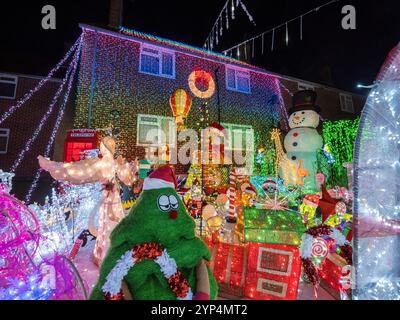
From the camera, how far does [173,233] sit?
7.54 feet

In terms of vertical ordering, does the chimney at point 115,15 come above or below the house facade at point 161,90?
above

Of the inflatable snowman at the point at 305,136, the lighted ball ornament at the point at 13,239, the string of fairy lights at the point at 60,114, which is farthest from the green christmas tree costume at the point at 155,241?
the inflatable snowman at the point at 305,136

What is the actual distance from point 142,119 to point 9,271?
999cm

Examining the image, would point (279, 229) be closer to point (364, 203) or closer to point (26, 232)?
point (364, 203)

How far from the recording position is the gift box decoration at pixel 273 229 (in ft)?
12.4

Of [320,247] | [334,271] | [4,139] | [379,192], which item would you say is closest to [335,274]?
[334,271]

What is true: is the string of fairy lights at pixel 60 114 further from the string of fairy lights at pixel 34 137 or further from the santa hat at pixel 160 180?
the santa hat at pixel 160 180

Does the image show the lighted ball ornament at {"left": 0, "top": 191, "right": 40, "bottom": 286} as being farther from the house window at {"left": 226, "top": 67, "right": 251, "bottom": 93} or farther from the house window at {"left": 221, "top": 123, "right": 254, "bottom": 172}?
the house window at {"left": 226, "top": 67, "right": 251, "bottom": 93}

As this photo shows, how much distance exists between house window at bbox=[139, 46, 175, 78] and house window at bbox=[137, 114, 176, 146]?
8.10 feet

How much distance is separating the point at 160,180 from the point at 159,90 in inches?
456

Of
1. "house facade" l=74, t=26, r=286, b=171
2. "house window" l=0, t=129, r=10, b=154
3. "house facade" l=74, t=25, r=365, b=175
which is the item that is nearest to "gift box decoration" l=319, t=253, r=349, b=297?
"house facade" l=74, t=26, r=286, b=171

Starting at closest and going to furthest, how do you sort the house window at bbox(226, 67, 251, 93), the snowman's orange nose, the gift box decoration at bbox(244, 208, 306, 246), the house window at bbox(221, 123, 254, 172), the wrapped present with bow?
the snowman's orange nose, the wrapped present with bow, the gift box decoration at bbox(244, 208, 306, 246), the house window at bbox(221, 123, 254, 172), the house window at bbox(226, 67, 251, 93)

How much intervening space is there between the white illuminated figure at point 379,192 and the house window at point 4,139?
631 inches

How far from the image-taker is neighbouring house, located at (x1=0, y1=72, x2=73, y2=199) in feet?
42.2
